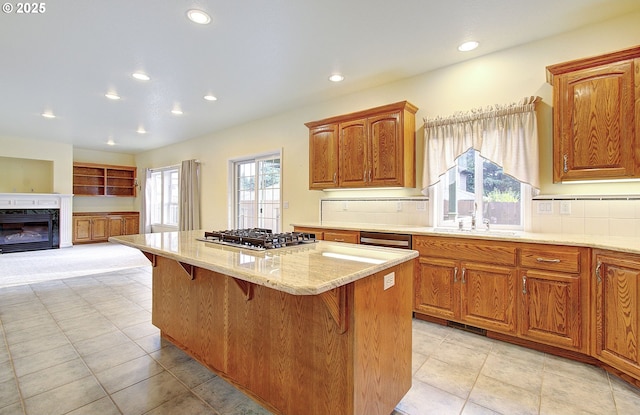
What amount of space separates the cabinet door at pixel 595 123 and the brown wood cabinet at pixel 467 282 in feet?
2.72

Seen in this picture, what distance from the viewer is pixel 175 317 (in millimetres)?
2375

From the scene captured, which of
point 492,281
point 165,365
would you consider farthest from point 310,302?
point 492,281

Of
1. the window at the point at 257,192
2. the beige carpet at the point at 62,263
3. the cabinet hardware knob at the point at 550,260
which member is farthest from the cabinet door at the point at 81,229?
the cabinet hardware knob at the point at 550,260

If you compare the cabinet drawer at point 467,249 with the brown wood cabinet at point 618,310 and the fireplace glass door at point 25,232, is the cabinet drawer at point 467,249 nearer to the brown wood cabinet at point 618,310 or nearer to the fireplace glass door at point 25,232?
the brown wood cabinet at point 618,310

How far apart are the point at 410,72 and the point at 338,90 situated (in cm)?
94

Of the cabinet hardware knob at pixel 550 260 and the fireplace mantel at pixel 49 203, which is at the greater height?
the fireplace mantel at pixel 49 203

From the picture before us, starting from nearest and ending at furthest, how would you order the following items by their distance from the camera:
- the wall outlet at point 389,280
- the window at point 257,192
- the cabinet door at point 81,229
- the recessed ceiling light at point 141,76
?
the wall outlet at point 389,280, the recessed ceiling light at point 141,76, the window at point 257,192, the cabinet door at point 81,229

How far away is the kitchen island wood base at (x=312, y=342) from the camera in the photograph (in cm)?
136

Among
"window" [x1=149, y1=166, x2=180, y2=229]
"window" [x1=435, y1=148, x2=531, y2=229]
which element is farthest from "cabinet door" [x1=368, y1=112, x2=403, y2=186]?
"window" [x1=149, y1=166, x2=180, y2=229]

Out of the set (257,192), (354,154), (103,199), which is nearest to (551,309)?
(354,154)

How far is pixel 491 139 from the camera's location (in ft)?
9.62

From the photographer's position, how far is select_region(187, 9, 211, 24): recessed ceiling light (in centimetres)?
235

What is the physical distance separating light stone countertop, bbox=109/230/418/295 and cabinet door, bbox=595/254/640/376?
1403 millimetres

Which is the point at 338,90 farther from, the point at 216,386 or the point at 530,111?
the point at 216,386
